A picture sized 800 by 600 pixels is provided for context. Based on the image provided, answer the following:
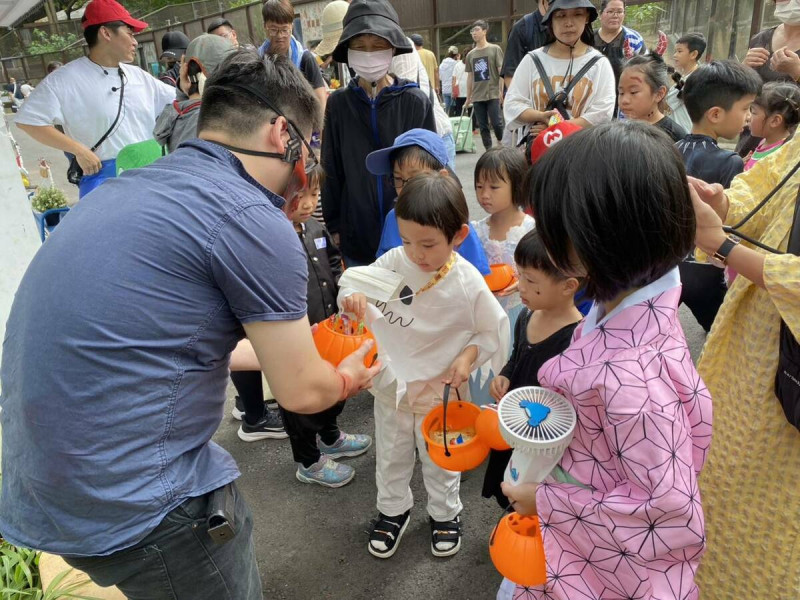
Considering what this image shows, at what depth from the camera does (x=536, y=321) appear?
2.11m

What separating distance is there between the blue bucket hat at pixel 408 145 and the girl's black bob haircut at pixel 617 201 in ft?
5.63

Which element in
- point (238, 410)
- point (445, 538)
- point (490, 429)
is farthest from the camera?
point (238, 410)

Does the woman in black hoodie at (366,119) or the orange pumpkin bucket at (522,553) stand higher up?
the woman in black hoodie at (366,119)

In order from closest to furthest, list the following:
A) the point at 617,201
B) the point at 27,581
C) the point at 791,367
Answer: the point at 617,201 < the point at 791,367 < the point at 27,581

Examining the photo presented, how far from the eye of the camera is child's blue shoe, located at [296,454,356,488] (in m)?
2.82

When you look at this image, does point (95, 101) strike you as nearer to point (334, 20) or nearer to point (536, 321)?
point (334, 20)

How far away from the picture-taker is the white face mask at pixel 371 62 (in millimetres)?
3068

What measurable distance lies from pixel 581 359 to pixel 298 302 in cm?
65

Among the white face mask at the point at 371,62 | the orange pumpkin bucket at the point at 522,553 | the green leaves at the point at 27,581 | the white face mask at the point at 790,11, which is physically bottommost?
the green leaves at the point at 27,581

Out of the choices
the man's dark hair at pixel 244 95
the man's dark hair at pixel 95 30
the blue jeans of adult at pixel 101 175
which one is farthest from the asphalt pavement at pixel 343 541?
the man's dark hair at pixel 95 30

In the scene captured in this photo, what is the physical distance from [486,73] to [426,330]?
8.04 metres

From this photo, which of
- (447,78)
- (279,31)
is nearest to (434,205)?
(279,31)

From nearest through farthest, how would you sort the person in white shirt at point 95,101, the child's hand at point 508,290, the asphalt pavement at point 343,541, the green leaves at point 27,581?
1. the green leaves at point 27,581
2. the asphalt pavement at point 343,541
3. the child's hand at point 508,290
4. the person in white shirt at point 95,101

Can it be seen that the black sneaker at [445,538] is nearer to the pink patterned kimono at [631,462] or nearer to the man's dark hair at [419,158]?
the pink patterned kimono at [631,462]
